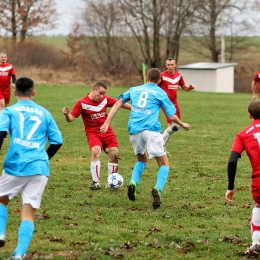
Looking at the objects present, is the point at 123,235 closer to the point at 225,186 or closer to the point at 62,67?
the point at 225,186

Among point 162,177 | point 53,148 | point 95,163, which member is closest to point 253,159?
point 53,148

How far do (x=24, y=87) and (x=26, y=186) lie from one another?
0.91 metres

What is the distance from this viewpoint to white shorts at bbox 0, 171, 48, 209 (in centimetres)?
556

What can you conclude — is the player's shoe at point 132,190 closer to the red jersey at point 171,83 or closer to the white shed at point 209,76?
the red jersey at point 171,83

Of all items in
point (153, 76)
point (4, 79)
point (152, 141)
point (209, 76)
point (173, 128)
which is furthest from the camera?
point (209, 76)

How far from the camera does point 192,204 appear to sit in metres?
8.52

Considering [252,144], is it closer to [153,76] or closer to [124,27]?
[153,76]

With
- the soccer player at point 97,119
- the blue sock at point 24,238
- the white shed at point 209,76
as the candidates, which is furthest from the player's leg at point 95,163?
the white shed at point 209,76

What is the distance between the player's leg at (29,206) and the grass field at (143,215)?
0.47 metres

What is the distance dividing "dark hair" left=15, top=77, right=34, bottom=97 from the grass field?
5.08 feet

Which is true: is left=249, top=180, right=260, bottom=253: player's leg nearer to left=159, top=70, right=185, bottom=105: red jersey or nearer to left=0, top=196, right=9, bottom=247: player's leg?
left=0, top=196, right=9, bottom=247: player's leg

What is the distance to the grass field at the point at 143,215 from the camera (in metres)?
6.18

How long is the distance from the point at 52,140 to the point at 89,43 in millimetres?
47765

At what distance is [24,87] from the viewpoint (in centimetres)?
567
